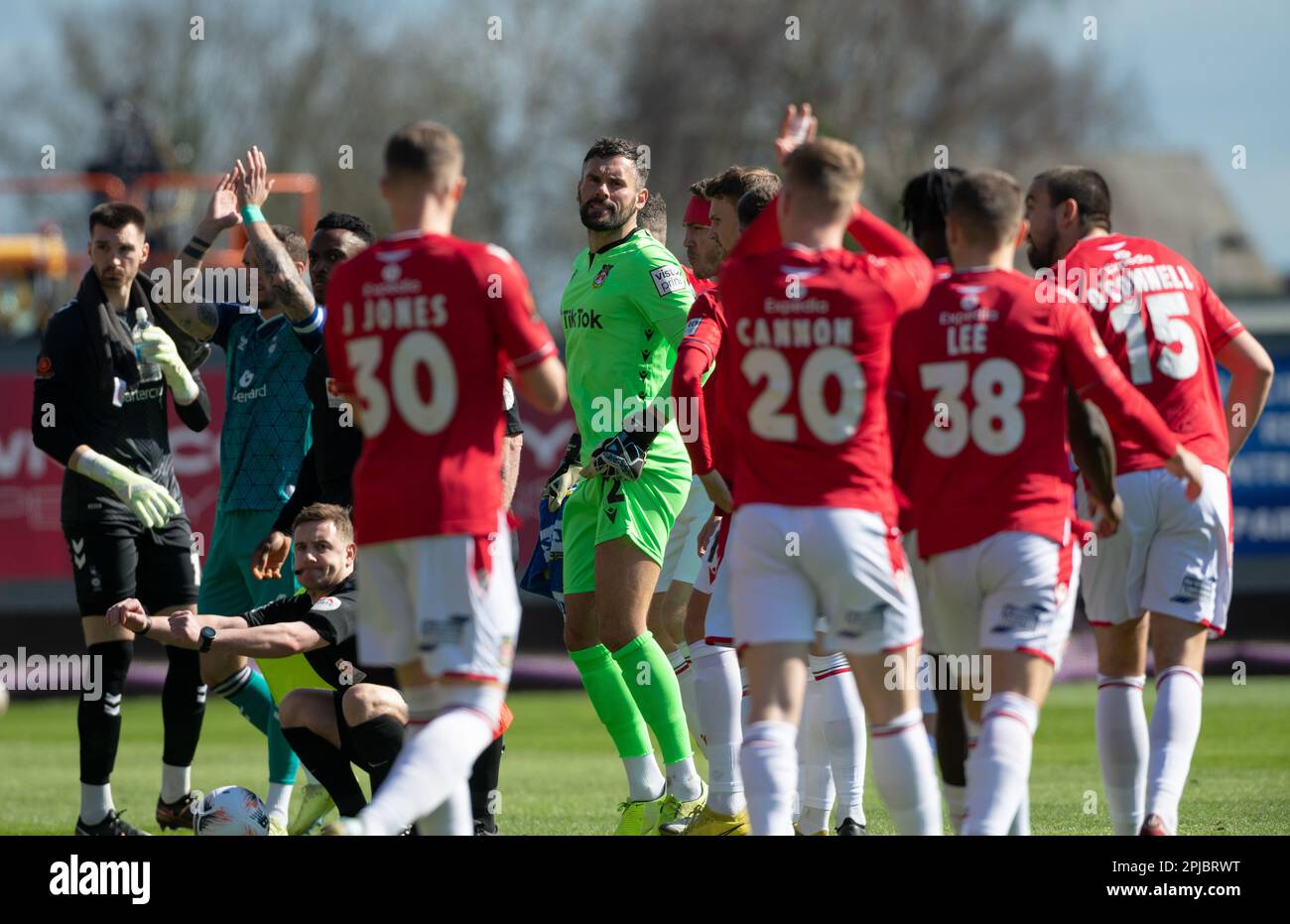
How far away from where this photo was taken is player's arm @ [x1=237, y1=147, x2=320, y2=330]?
6.96m

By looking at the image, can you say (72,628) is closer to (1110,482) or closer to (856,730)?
(856,730)

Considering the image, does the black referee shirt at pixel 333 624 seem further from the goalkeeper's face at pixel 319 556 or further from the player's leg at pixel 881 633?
the player's leg at pixel 881 633

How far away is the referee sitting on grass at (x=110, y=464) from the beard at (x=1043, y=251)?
12.1ft

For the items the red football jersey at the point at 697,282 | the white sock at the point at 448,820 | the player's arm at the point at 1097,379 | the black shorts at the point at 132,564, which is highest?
the red football jersey at the point at 697,282

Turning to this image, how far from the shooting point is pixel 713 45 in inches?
1766

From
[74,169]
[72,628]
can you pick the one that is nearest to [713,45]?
[74,169]

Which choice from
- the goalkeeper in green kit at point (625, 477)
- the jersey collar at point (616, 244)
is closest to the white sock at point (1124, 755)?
the goalkeeper in green kit at point (625, 477)

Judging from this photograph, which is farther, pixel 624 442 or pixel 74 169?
pixel 74 169

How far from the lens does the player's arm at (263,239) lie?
6965mm

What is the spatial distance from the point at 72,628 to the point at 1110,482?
12644 millimetres

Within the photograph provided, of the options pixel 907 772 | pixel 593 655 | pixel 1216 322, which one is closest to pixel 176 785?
pixel 593 655

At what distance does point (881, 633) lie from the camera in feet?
17.1

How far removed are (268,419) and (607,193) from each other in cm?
196
